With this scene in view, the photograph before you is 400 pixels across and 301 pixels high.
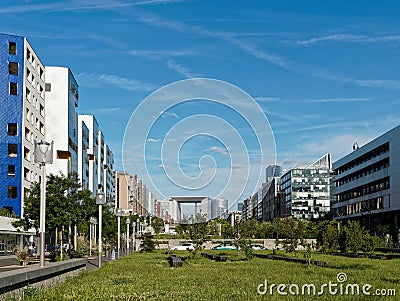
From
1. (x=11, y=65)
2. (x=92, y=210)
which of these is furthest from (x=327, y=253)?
(x=11, y=65)

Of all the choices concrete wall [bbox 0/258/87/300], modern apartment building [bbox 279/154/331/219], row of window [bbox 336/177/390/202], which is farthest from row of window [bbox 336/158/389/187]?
concrete wall [bbox 0/258/87/300]

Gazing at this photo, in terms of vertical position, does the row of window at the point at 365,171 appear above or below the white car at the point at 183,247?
above

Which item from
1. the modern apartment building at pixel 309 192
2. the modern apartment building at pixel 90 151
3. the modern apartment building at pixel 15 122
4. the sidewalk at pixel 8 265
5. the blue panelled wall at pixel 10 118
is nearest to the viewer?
the sidewalk at pixel 8 265

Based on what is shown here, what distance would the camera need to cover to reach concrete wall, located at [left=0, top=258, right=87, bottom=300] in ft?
42.0

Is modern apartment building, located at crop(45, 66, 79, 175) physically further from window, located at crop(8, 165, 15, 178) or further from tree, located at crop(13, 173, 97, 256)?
tree, located at crop(13, 173, 97, 256)

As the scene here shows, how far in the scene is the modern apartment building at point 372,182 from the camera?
86500mm

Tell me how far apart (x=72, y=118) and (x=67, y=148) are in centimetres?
599

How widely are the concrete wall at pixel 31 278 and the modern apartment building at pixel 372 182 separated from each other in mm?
70359

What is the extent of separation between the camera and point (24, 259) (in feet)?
118

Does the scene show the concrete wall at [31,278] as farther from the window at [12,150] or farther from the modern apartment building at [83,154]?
the modern apartment building at [83,154]

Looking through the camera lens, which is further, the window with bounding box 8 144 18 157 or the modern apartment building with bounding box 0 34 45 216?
the window with bounding box 8 144 18 157

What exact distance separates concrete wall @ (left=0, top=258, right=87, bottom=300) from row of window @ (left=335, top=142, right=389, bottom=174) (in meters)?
75.2

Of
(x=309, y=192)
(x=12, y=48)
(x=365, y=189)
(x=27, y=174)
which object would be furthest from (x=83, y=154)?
(x=309, y=192)

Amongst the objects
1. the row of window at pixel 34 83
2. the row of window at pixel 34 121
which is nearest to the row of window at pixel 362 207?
the row of window at pixel 34 121
